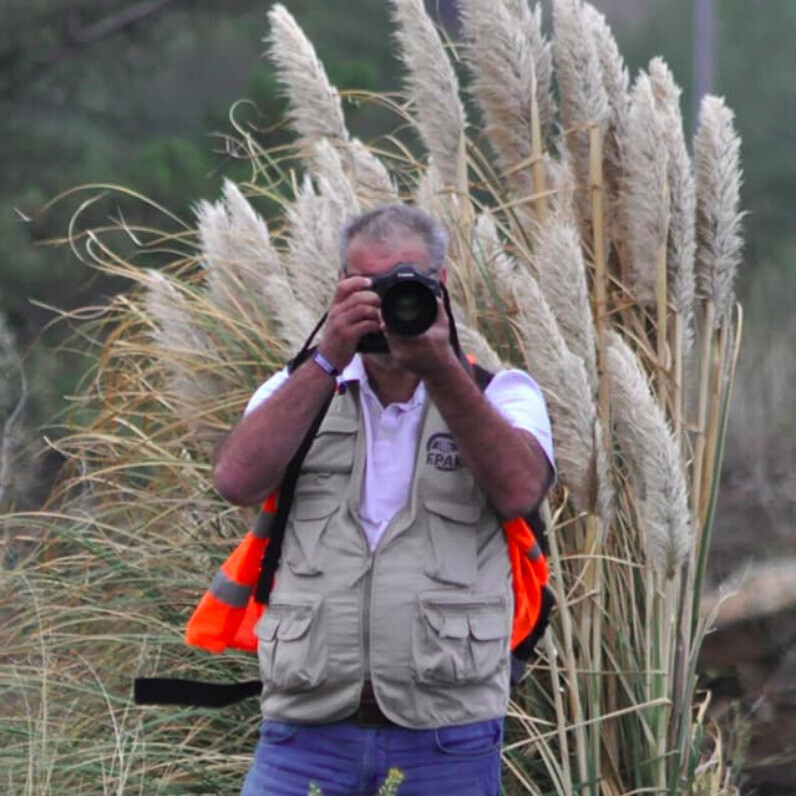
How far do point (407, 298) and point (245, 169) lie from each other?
9.81 meters

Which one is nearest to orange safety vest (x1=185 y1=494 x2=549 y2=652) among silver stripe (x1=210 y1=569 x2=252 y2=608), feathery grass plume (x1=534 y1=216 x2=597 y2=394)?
silver stripe (x1=210 y1=569 x2=252 y2=608)

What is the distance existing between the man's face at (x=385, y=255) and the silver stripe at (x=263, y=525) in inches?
14.4

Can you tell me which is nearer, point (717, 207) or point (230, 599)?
point (230, 599)

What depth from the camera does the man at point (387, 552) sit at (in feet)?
11.7

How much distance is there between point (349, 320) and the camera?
3.56 metres

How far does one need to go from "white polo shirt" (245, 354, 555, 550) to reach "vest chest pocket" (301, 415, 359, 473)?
3cm

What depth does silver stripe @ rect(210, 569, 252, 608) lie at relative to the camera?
Answer: 3.84 meters

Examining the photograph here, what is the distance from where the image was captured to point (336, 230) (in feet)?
16.7

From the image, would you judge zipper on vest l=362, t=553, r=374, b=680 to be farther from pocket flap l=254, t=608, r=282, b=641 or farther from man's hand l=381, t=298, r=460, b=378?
man's hand l=381, t=298, r=460, b=378

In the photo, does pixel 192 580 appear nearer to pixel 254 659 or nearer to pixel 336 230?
pixel 254 659

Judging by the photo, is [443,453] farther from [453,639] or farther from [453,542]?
[453,639]

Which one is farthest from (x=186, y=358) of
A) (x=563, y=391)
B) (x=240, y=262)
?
(x=563, y=391)

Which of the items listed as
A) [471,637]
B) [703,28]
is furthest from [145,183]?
[471,637]

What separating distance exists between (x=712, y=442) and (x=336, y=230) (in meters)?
1.22
